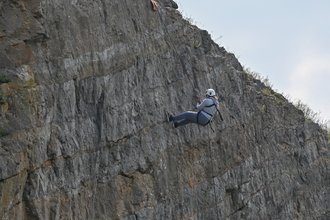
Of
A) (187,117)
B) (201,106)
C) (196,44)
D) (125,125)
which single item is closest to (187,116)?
(187,117)

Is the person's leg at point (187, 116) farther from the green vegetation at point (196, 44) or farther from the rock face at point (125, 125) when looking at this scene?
the green vegetation at point (196, 44)

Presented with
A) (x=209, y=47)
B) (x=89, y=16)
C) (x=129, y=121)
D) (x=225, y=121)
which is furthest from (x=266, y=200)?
(x=89, y=16)

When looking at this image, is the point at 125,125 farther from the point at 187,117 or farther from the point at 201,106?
the point at 201,106

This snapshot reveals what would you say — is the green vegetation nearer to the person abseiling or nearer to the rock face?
the rock face

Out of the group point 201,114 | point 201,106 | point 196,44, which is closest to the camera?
point 201,114

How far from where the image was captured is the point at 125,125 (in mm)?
19750

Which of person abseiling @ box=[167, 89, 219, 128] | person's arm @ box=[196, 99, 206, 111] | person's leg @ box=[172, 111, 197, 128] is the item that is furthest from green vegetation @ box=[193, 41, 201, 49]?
person's leg @ box=[172, 111, 197, 128]

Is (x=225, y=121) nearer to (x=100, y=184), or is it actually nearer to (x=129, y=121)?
(x=129, y=121)

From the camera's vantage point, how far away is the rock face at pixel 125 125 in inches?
674

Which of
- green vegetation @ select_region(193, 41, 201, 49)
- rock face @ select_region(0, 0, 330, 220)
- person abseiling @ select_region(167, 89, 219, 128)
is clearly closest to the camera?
rock face @ select_region(0, 0, 330, 220)

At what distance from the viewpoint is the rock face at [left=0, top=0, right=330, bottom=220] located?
17.1 m

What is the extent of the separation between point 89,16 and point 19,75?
341 cm

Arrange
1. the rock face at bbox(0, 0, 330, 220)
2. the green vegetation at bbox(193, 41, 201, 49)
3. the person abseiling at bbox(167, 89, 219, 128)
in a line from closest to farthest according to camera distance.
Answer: the rock face at bbox(0, 0, 330, 220)
the person abseiling at bbox(167, 89, 219, 128)
the green vegetation at bbox(193, 41, 201, 49)

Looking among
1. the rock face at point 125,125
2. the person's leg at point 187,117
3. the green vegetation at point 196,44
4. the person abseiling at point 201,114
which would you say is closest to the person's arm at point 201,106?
the person abseiling at point 201,114
